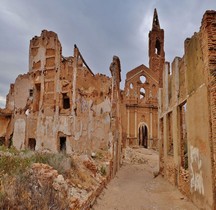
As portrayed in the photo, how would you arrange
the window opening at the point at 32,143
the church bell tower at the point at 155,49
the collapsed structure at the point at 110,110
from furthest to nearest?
the church bell tower at the point at 155,49
the window opening at the point at 32,143
the collapsed structure at the point at 110,110

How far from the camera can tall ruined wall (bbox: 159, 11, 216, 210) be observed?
7.15 m

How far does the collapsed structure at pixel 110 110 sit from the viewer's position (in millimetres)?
7562

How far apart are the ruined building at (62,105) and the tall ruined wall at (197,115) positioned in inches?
216

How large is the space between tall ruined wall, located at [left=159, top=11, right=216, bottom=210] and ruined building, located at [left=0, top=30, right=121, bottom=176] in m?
5.50

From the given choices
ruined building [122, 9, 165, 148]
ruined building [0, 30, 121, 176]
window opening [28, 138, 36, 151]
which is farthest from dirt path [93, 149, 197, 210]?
ruined building [122, 9, 165, 148]

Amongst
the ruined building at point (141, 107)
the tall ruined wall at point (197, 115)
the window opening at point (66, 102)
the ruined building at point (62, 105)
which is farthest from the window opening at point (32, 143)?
the ruined building at point (141, 107)

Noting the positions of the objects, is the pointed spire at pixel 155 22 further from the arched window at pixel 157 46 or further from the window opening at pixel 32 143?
the window opening at pixel 32 143

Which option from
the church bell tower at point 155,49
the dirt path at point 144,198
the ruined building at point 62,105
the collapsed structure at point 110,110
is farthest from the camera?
the church bell tower at point 155,49

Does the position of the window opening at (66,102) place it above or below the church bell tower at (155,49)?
below

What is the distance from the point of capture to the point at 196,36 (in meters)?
8.70

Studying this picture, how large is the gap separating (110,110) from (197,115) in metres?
8.60

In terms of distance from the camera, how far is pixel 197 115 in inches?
324

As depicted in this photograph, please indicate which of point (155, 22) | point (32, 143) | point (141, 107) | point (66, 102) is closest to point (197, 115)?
point (66, 102)

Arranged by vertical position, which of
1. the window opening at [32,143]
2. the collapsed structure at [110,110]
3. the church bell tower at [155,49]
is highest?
the church bell tower at [155,49]
